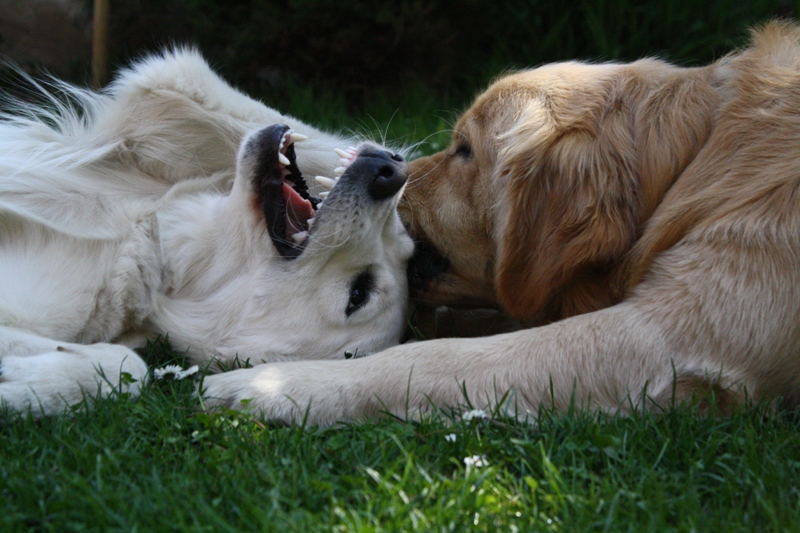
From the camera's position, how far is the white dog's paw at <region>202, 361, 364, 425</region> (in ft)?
8.25

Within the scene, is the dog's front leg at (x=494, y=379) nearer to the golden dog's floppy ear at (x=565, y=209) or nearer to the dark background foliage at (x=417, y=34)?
the golden dog's floppy ear at (x=565, y=209)

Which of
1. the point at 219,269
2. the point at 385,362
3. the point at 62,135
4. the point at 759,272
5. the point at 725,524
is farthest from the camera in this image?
the point at 62,135

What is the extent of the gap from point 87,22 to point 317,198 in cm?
391

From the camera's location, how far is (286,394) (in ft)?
8.42

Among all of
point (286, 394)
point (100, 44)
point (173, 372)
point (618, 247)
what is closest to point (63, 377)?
point (173, 372)

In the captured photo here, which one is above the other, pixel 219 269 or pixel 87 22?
pixel 87 22

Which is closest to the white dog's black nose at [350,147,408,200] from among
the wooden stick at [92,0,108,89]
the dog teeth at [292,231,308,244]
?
the dog teeth at [292,231,308,244]

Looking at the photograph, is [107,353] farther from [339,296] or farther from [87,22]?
[87,22]

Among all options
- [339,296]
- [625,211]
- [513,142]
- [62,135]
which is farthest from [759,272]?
[62,135]

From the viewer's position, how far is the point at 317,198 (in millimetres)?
3475

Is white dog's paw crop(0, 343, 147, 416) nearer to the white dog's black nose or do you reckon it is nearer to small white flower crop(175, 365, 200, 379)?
small white flower crop(175, 365, 200, 379)

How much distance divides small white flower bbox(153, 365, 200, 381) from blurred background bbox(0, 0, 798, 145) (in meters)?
4.00

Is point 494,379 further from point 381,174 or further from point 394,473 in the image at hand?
point 381,174

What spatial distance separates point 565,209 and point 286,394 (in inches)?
44.1
